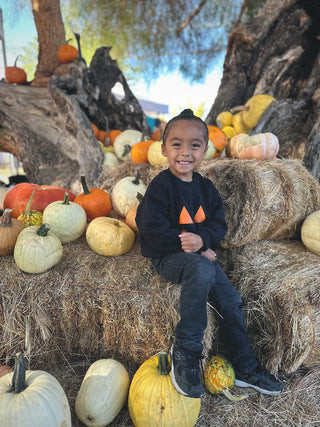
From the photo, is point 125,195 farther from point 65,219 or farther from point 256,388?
A: point 256,388

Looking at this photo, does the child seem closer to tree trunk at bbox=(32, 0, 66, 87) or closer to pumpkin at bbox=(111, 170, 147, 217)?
pumpkin at bbox=(111, 170, 147, 217)

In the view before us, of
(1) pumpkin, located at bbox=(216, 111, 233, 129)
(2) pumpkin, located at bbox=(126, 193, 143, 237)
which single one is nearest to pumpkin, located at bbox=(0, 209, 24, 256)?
(2) pumpkin, located at bbox=(126, 193, 143, 237)

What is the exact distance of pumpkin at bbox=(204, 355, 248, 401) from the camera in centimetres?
188

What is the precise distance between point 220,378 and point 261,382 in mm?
302

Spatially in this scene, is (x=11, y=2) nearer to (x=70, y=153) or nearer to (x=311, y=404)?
(x=70, y=153)

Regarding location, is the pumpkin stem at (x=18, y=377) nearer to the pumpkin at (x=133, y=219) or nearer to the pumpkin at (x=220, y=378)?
the pumpkin at (x=220, y=378)

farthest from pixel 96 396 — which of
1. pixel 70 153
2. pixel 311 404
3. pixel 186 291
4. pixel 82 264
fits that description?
pixel 70 153

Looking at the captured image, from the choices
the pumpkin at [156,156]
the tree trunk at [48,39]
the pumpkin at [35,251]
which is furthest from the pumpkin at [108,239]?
the tree trunk at [48,39]

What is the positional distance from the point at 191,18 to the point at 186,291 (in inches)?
336

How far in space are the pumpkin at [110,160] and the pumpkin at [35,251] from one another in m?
1.95

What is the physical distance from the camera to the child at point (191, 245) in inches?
66.7

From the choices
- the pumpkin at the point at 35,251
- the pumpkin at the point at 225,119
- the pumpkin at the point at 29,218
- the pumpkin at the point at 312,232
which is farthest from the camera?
the pumpkin at the point at 225,119

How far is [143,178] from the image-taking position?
347 centimetres

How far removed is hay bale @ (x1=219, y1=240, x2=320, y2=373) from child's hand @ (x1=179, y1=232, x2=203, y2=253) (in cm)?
70
